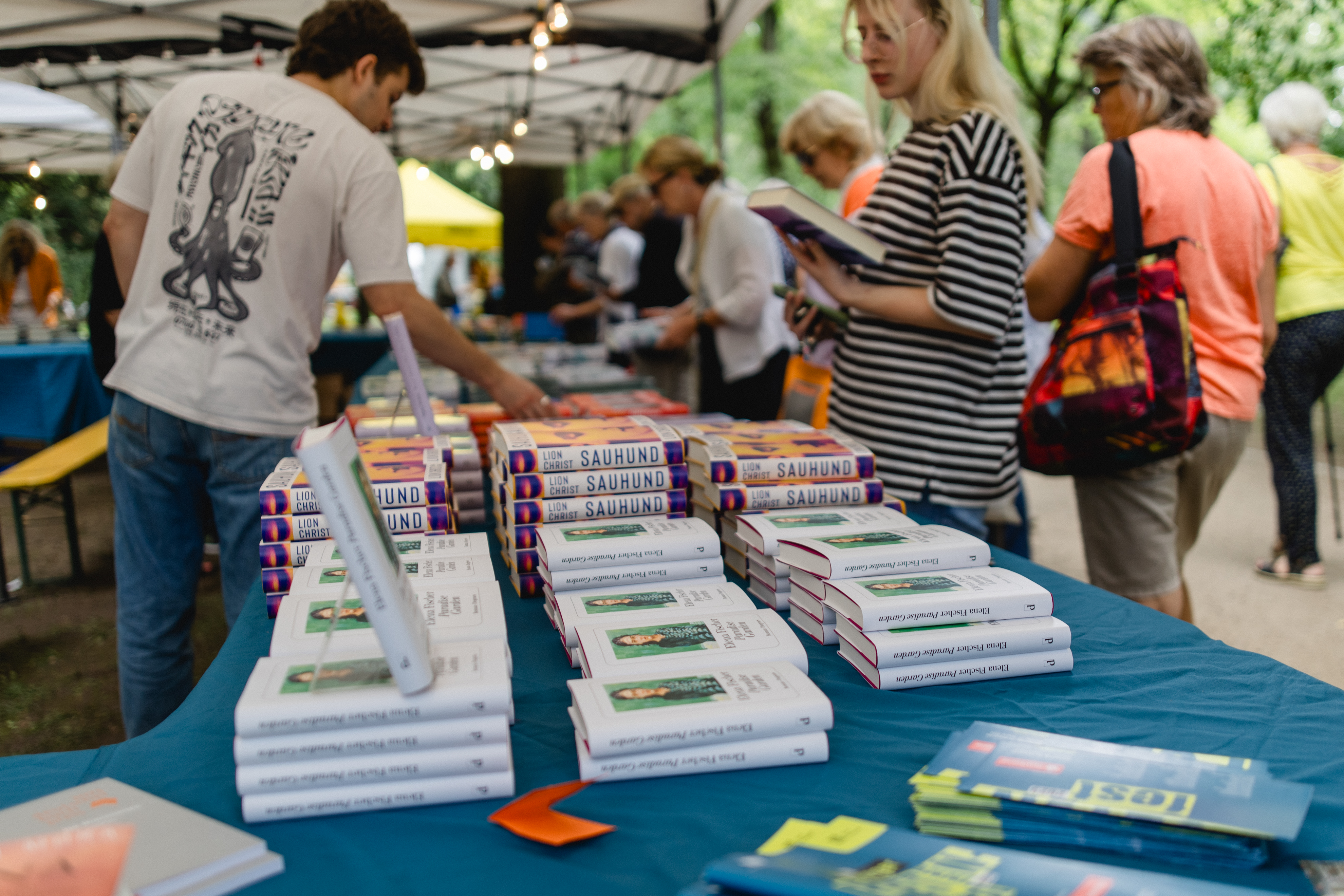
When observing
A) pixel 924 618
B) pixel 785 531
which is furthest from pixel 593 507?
pixel 924 618

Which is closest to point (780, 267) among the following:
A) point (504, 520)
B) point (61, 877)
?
point (504, 520)

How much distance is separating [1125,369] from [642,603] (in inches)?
44.9

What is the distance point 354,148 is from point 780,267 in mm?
2467

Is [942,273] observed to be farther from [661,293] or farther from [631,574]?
[661,293]

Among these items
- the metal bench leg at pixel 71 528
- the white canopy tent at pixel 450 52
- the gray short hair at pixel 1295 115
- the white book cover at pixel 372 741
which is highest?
the white canopy tent at pixel 450 52

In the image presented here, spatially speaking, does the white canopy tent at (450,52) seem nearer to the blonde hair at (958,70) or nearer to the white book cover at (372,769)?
the blonde hair at (958,70)

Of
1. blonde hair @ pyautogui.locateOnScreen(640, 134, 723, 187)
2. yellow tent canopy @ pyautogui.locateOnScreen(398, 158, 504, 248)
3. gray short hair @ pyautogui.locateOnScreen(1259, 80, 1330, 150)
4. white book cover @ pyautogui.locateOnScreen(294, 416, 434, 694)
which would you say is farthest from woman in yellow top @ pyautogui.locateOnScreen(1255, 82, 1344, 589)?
yellow tent canopy @ pyautogui.locateOnScreen(398, 158, 504, 248)

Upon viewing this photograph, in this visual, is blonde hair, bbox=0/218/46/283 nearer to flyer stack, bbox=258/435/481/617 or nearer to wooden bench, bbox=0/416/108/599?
wooden bench, bbox=0/416/108/599

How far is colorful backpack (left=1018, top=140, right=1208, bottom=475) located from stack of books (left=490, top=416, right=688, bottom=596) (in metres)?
0.83

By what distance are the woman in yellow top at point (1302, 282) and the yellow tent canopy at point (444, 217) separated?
7.28 m

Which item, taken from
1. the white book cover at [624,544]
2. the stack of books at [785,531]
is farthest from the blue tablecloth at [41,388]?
the stack of books at [785,531]

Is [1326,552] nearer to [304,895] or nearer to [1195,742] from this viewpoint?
[1195,742]

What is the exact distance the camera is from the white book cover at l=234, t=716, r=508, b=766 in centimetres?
82

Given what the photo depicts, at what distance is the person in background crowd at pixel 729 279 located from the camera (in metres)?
3.79
